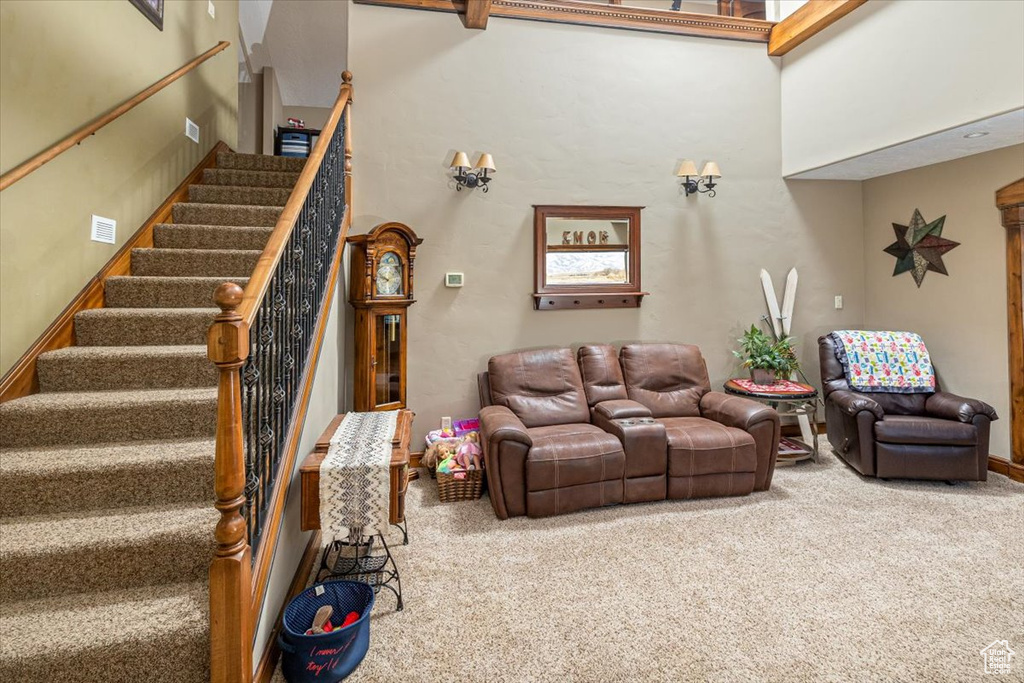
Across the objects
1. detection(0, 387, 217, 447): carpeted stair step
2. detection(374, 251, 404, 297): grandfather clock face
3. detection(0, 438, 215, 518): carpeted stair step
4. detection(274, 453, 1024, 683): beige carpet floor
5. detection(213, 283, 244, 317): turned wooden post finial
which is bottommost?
detection(274, 453, 1024, 683): beige carpet floor

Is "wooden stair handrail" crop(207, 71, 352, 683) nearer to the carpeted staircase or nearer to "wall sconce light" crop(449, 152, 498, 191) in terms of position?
the carpeted staircase

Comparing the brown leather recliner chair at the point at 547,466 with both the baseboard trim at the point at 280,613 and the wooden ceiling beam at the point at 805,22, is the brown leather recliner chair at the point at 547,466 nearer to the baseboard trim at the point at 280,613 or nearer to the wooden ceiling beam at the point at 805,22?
the baseboard trim at the point at 280,613

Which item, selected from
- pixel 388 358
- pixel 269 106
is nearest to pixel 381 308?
pixel 388 358

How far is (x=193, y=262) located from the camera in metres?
3.15

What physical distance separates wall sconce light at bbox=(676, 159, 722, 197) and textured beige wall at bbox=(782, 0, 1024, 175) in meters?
0.82

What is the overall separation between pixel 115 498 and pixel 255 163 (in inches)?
134

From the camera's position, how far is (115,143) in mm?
3039

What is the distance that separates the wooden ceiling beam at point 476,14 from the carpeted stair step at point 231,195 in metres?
2.03

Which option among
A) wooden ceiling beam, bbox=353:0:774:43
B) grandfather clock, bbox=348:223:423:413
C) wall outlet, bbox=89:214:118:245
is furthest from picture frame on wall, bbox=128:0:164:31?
grandfather clock, bbox=348:223:423:413

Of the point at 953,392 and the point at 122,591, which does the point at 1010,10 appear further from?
the point at 122,591

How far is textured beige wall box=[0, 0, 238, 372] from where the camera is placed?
2297 mm

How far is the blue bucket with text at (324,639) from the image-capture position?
5.49ft

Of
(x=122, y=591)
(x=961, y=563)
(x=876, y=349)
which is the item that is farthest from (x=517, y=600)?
(x=876, y=349)

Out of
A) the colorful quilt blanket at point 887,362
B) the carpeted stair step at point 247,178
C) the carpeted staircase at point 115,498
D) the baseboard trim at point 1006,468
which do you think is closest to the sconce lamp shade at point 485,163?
the carpeted stair step at point 247,178
